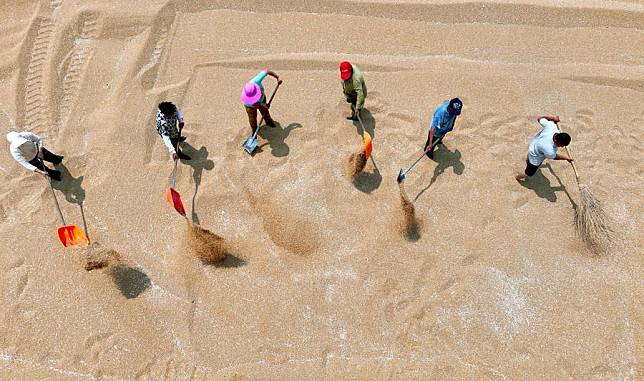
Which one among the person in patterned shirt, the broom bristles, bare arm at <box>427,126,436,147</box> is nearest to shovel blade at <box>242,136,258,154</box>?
the person in patterned shirt

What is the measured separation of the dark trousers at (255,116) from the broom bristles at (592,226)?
382cm

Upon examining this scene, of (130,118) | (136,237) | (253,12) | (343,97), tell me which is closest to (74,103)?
(130,118)

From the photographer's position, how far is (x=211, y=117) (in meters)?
6.30

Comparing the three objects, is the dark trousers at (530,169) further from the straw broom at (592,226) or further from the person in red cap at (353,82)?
the person in red cap at (353,82)

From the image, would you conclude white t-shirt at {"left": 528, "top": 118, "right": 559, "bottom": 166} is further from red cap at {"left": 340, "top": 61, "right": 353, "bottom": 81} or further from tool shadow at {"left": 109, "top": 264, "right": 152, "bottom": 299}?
tool shadow at {"left": 109, "top": 264, "right": 152, "bottom": 299}

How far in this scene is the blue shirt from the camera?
17.0 feet

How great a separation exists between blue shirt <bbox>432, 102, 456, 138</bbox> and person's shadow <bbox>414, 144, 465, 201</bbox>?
51 cm

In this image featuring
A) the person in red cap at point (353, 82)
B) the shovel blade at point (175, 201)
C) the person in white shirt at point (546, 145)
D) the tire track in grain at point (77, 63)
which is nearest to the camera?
the person in white shirt at point (546, 145)

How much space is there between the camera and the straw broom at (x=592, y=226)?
5.27m

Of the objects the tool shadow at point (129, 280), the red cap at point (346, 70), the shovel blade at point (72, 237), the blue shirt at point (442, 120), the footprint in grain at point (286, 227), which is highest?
the red cap at point (346, 70)

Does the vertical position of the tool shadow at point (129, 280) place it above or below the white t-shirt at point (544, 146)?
below

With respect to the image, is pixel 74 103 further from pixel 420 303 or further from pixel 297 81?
pixel 420 303

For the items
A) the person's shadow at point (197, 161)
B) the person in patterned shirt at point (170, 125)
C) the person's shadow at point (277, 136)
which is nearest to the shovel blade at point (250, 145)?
the person's shadow at point (277, 136)

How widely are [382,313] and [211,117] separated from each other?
3.42m
